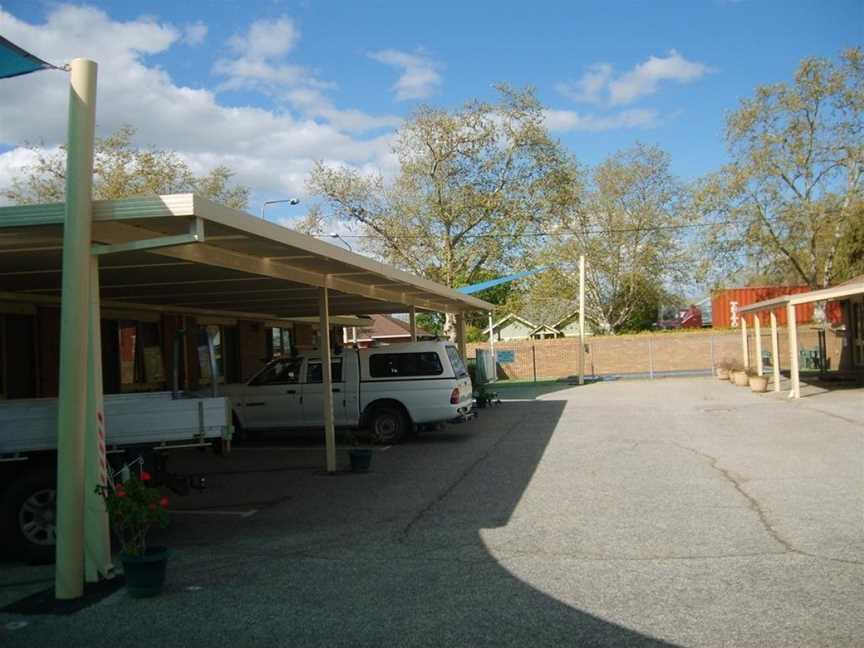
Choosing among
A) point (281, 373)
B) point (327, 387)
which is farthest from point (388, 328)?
point (327, 387)

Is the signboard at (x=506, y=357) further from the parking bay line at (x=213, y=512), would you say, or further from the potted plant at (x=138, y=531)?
the potted plant at (x=138, y=531)

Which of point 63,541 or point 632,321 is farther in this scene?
point 632,321

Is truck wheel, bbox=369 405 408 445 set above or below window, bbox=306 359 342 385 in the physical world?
below

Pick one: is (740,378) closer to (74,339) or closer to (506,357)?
(506,357)

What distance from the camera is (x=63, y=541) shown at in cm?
665

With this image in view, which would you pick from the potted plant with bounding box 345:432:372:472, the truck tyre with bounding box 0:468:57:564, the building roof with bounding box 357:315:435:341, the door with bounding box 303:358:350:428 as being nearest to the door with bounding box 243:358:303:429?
the door with bounding box 303:358:350:428

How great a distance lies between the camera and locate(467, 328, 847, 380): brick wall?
37.3 m

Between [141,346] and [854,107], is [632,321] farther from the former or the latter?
[141,346]

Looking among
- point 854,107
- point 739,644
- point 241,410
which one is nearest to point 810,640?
point 739,644

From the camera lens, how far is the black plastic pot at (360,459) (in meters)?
12.4

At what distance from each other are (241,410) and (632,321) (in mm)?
46522

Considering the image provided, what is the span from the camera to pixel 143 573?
255 inches

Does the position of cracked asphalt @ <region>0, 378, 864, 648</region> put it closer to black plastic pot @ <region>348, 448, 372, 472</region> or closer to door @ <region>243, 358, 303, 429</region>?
black plastic pot @ <region>348, 448, 372, 472</region>

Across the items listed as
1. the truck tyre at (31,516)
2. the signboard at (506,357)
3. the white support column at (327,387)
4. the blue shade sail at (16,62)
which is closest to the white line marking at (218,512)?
the truck tyre at (31,516)
